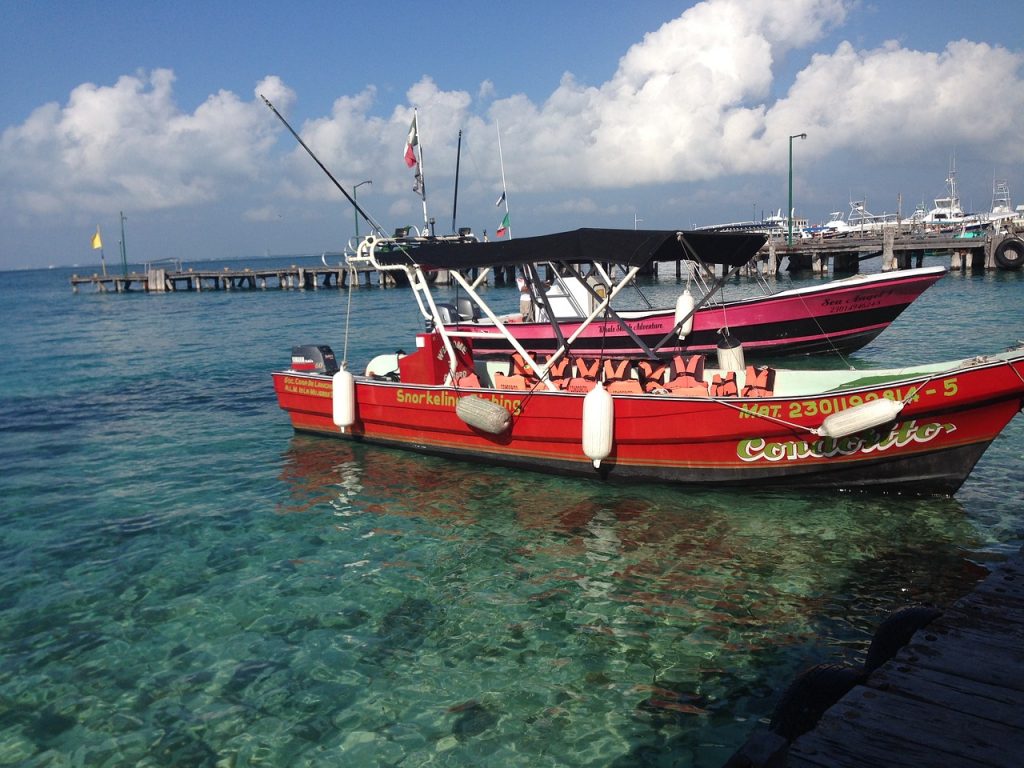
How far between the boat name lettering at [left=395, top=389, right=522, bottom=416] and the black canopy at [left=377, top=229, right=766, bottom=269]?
76.7 inches

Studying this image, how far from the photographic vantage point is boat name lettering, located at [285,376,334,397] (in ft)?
42.0

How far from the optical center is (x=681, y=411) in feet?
29.8

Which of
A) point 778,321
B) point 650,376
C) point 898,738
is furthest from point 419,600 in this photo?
point 778,321

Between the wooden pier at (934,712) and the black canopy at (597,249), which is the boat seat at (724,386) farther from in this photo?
the wooden pier at (934,712)

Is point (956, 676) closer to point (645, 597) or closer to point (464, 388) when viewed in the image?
point (645, 597)

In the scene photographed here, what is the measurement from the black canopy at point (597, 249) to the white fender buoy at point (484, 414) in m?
1.98

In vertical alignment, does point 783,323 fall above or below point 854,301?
below

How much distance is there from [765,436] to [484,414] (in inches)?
148

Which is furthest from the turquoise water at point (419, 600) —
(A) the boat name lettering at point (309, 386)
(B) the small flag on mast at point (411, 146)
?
(B) the small flag on mast at point (411, 146)

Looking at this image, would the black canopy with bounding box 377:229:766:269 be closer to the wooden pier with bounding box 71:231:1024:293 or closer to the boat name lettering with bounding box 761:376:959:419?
the boat name lettering with bounding box 761:376:959:419

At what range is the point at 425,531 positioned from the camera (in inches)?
352

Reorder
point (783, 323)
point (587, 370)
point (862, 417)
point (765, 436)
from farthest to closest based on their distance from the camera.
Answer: point (783, 323), point (587, 370), point (765, 436), point (862, 417)

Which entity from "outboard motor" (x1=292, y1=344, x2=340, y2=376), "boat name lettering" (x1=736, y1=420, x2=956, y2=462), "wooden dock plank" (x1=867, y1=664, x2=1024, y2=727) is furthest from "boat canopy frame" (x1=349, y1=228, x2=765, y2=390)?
"wooden dock plank" (x1=867, y1=664, x2=1024, y2=727)

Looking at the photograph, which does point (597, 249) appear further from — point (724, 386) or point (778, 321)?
point (778, 321)
